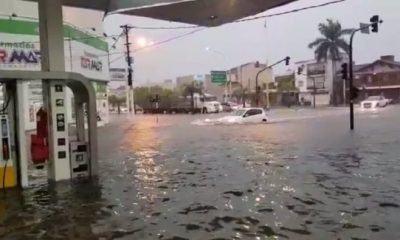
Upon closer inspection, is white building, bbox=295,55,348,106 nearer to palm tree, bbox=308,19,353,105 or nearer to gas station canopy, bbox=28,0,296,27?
palm tree, bbox=308,19,353,105

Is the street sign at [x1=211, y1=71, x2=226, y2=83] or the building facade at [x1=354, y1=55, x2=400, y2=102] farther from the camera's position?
the building facade at [x1=354, y1=55, x2=400, y2=102]

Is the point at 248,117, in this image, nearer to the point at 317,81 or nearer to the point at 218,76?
the point at 218,76

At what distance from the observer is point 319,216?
7832 mm

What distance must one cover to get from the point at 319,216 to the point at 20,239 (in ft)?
13.8

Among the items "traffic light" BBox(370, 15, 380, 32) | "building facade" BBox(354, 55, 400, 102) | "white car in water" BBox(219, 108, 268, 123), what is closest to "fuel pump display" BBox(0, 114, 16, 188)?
"traffic light" BBox(370, 15, 380, 32)

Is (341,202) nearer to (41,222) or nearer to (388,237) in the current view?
(388,237)

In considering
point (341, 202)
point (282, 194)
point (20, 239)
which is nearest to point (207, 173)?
point (282, 194)

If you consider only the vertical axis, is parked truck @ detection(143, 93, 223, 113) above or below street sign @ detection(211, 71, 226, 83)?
below

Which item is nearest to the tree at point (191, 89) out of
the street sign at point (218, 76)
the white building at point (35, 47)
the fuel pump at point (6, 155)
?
the street sign at point (218, 76)

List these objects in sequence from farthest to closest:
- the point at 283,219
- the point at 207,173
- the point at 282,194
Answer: the point at 207,173 < the point at 282,194 < the point at 283,219

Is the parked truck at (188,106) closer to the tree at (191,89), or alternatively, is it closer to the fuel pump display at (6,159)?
the tree at (191,89)

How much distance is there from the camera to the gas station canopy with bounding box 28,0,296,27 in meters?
17.2

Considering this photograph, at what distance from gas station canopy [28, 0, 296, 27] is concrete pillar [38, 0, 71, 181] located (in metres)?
5.35

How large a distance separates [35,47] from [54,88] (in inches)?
836
